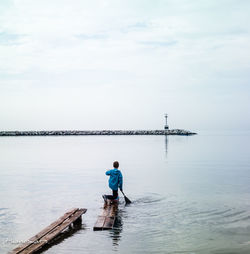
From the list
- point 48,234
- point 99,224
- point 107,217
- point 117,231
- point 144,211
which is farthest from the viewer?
point 144,211

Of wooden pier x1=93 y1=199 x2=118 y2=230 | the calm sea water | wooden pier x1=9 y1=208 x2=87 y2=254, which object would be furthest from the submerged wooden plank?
wooden pier x1=9 y1=208 x2=87 y2=254

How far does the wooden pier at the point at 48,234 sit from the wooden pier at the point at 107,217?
0.80 metres

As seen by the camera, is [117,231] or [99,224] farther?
[99,224]

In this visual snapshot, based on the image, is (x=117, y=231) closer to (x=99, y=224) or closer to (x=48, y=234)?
(x=99, y=224)

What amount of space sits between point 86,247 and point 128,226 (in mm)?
2503

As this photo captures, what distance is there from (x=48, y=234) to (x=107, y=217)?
9.38 ft

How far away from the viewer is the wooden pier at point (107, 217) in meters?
12.2

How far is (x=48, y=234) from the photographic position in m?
10.9

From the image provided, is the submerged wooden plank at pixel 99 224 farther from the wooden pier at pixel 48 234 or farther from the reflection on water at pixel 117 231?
the wooden pier at pixel 48 234

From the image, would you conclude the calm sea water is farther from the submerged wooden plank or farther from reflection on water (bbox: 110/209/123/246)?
the submerged wooden plank

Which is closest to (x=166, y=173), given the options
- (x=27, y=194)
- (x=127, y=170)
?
(x=127, y=170)

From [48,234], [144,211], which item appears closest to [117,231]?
[48,234]

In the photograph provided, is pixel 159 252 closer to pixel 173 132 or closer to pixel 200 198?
pixel 200 198

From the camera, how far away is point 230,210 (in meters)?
15.5
